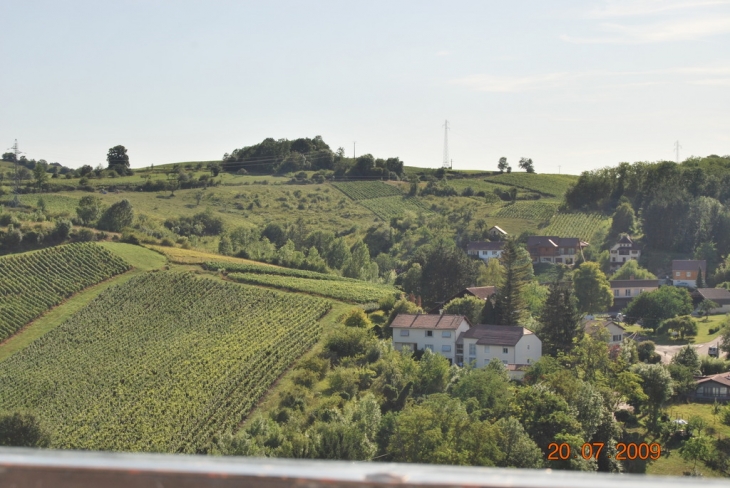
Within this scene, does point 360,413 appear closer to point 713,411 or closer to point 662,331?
point 713,411

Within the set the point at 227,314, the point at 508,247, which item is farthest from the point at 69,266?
the point at 508,247

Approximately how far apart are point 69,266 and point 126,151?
6330 cm

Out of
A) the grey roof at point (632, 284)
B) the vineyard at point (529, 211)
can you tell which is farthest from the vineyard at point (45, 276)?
the vineyard at point (529, 211)

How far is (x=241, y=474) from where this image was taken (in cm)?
235

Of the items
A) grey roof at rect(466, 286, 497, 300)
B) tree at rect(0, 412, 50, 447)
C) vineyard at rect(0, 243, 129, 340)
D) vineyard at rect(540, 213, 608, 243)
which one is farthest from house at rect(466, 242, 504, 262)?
tree at rect(0, 412, 50, 447)

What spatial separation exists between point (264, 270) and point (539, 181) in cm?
6101

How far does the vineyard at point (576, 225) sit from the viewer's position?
85438 millimetres

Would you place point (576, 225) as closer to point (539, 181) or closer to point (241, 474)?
point (539, 181)

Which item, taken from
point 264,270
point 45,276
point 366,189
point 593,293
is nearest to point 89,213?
point 45,276

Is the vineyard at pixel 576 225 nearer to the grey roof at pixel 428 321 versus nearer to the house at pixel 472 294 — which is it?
the house at pixel 472 294

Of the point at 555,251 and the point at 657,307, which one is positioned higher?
the point at 555,251

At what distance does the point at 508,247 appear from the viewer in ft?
167

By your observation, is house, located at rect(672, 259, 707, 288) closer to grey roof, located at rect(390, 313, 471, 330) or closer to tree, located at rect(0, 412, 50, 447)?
grey roof, located at rect(390, 313, 471, 330)

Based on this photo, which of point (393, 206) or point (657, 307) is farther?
point (393, 206)
